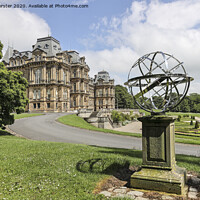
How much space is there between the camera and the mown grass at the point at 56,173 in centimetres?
480

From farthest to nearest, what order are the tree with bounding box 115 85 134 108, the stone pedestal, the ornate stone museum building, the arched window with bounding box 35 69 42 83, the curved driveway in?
1. the tree with bounding box 115 85 134 108
2. the arched window with bounding box 35 69 42 83
3. the ornate stone museum building
4. the curved driveway
5. the stone pedestal

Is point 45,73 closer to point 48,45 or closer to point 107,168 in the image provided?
point 48,45

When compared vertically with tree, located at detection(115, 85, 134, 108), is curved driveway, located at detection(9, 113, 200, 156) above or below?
below

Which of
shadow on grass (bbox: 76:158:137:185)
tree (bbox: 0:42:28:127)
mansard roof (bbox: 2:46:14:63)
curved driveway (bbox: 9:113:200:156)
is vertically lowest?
curved driveway (bbox: 9:113:200:156)

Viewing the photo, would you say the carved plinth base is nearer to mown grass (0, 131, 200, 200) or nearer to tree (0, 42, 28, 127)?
mown grass (0, 131, 200, 200)

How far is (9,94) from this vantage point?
1597 cm

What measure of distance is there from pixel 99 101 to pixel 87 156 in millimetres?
72627

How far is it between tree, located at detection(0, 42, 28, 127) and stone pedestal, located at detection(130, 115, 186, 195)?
14496 millimetres

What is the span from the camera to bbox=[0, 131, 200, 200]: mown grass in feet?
15.7

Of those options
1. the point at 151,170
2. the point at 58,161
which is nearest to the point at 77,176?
the point at 58,161

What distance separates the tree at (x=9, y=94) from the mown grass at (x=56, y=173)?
9.16 metres

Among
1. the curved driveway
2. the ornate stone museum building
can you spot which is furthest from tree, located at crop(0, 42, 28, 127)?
the ornate stone museum building

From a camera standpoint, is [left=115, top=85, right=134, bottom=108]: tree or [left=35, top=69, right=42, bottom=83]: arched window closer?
[left=35, top=69, right=42, bottom=83]: arched window

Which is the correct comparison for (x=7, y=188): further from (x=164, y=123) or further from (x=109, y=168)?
(x=164, y=123)
